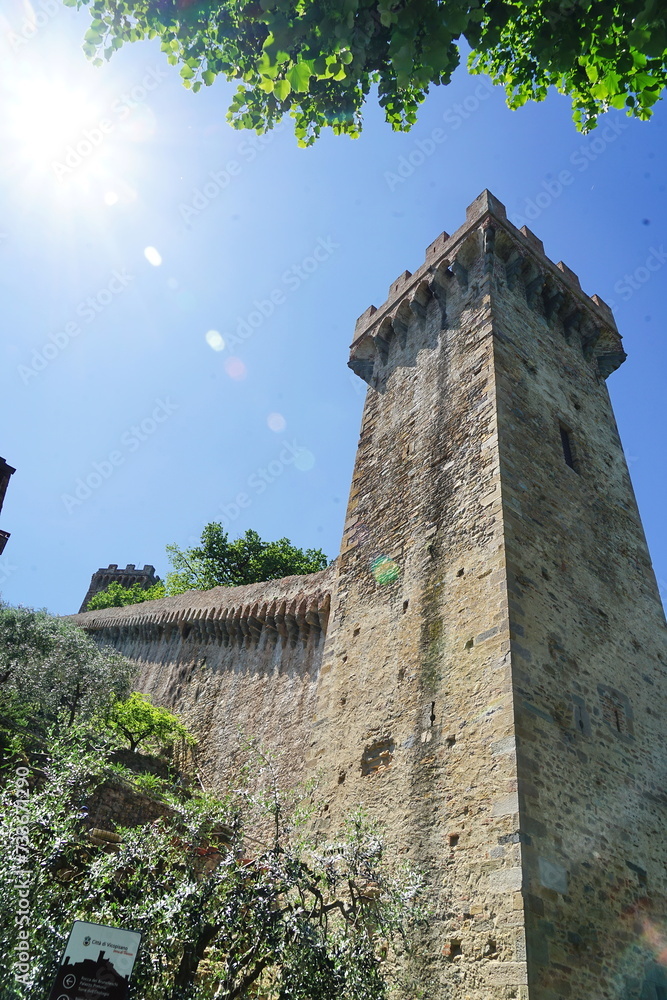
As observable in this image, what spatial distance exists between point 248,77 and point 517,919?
325 inches

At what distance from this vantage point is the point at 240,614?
16.5 metres

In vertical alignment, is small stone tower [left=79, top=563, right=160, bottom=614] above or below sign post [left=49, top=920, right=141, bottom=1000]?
above

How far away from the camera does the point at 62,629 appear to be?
18172 mm

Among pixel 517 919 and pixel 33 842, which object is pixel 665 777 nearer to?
pixel 517 919

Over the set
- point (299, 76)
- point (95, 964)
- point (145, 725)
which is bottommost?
point (95, 964)

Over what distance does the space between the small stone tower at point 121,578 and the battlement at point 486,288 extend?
30368 mm

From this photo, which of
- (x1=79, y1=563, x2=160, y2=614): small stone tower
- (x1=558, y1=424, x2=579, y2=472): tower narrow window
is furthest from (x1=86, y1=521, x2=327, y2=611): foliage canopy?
(x1=558, y1=424, x2=579, y2=472): tower narrow window

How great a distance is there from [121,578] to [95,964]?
39.5 metres

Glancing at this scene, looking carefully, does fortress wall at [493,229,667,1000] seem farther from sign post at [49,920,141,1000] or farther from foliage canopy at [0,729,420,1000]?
sign post at [49,920,141,1000]

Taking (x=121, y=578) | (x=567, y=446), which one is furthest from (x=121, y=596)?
(x=567, y=446)

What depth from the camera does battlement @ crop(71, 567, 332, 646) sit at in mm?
14266

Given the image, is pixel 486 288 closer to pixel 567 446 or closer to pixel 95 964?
pixel 567 446

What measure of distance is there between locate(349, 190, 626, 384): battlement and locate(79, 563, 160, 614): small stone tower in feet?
99.6

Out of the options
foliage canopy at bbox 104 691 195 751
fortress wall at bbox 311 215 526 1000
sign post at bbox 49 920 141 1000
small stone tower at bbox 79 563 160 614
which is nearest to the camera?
sign post at bbox 49 920 141 1000
